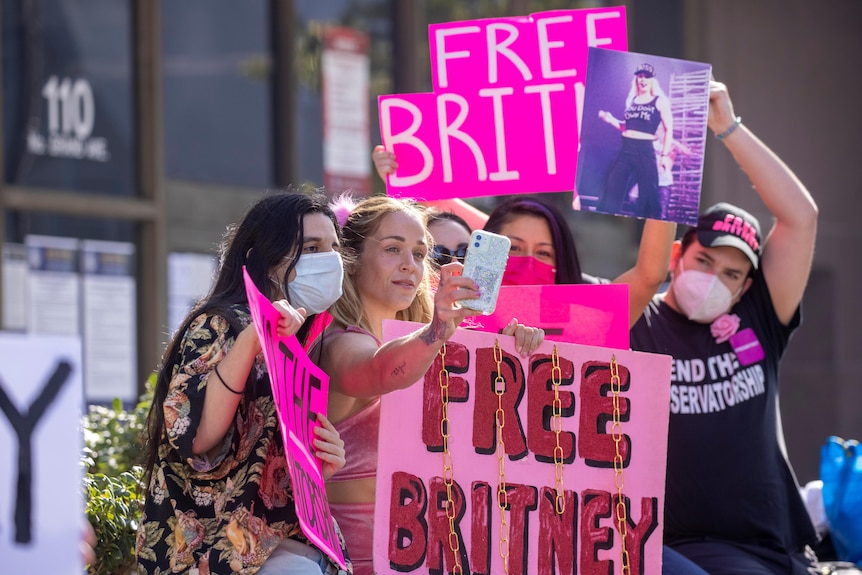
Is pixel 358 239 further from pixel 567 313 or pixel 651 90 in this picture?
pixel 651 90

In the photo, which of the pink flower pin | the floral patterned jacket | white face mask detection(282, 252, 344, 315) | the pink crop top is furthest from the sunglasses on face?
the floral patterned jacket

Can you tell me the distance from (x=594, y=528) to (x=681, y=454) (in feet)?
2.50

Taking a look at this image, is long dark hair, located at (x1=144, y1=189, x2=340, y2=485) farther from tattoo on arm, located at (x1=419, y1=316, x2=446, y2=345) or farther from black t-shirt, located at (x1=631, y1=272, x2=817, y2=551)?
black t-shirt, located at (x1=631, y1=272, x2=817, y2=551)

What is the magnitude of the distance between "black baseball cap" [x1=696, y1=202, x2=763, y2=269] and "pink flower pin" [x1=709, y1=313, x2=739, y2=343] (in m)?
0.19

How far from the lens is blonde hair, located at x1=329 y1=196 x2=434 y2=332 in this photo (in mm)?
3309

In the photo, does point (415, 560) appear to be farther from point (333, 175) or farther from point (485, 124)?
point (333, 175)

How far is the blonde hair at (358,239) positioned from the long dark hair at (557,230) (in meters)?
0.47

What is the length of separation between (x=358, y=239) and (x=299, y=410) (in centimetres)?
69

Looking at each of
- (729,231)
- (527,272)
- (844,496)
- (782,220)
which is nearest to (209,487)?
(527,272)

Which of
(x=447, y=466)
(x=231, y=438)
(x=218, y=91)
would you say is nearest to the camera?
(x=231, y=438)

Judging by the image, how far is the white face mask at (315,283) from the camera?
→ 2889 millimetres

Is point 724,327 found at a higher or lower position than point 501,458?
higher

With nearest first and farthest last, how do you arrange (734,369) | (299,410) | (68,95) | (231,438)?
(231,438)
(299,410)
(734,369)
(68,95)

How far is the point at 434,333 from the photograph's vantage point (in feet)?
9.44
